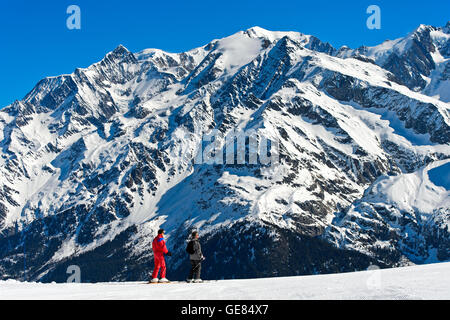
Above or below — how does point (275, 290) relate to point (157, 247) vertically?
below

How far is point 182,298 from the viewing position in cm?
2381

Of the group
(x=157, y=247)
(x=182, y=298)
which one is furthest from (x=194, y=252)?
(x=182, y=298)

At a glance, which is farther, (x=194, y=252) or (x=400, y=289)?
(x=194, y=252)

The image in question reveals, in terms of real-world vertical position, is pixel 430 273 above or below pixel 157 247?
below
